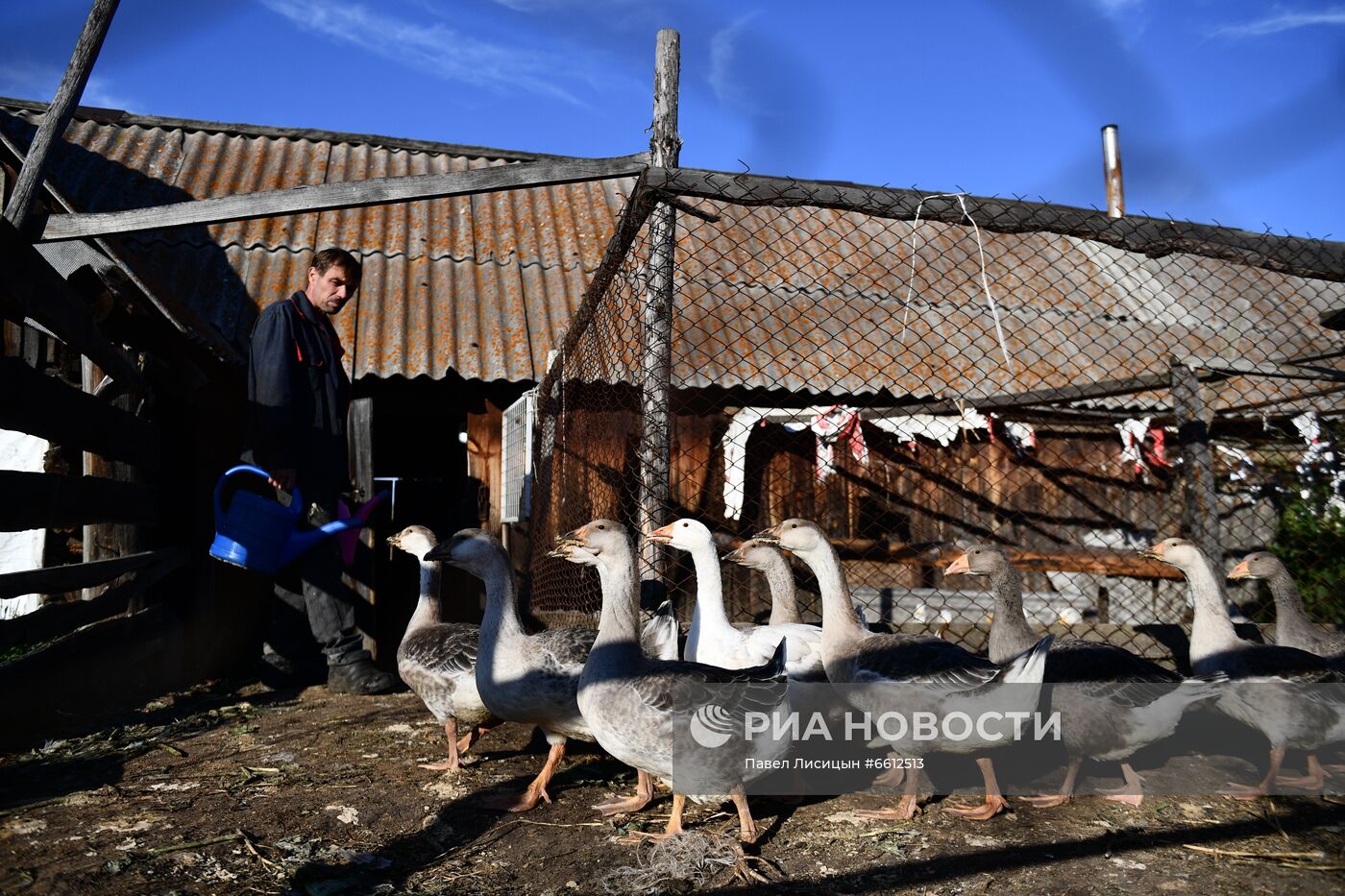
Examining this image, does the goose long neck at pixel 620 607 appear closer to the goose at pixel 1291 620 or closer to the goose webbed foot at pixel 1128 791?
the goose webbed foot at pixel 1128 791

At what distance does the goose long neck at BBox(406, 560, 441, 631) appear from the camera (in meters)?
5.05

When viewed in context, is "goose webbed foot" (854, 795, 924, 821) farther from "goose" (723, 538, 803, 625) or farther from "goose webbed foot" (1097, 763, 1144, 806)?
"goose" (723, 538, 803, 625)

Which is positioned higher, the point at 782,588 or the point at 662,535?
the point at 662,535

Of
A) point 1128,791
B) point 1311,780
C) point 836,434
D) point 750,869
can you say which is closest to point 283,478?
point 750,869

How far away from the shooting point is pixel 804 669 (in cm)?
441

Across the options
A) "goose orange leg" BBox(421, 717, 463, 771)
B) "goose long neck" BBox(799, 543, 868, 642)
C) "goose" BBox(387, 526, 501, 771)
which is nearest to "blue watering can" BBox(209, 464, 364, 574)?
"goose" BBox(387, 526, 501, 771)

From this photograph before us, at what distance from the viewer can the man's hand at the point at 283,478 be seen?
5.23 m

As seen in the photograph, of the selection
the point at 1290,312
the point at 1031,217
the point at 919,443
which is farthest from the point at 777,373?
the point at 1290,312

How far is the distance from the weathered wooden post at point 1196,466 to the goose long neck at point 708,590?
291 centimetres

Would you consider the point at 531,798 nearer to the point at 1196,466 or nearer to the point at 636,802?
the point at 636,802

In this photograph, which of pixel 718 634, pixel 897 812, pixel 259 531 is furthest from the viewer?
pixel 259 531

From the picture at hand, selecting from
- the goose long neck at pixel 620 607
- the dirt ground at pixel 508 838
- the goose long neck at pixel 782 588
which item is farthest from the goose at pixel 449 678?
the goose long neck at pixel 782 588

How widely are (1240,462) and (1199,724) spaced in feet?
17.4

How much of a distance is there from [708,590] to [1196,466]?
3134 mm
